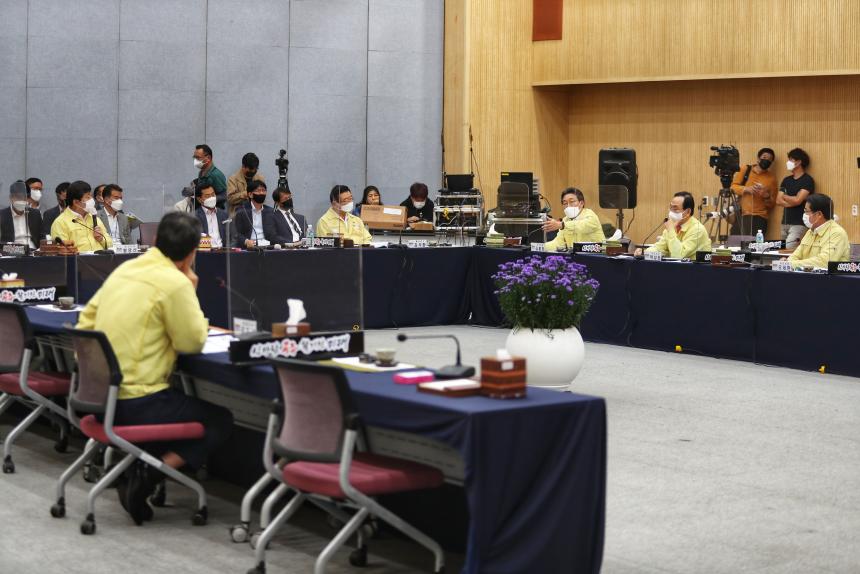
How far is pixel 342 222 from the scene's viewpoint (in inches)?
484

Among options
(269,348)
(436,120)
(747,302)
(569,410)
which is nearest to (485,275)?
(747,302)

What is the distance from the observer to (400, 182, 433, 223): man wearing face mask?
1341 cm

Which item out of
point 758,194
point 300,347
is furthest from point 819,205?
point 300,347

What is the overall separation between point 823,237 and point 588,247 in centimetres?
210

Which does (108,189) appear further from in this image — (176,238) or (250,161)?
(176,238)

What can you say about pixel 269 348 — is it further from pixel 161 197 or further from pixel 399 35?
pixel 399 35

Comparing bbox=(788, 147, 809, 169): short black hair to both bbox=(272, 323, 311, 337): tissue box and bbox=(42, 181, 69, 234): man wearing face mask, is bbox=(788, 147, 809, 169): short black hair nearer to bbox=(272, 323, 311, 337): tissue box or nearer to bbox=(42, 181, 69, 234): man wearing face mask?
bbox=(42, 181, 69, 234): man wearing face mask

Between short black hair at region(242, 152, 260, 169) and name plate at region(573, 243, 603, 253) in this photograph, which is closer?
name plate at region(573, 243, 603, 253)

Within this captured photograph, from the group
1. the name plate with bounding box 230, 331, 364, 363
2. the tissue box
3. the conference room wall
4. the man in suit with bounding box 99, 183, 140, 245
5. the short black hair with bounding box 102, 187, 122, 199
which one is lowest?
Result: the name plate with bounding box 230, 331, 364, 363

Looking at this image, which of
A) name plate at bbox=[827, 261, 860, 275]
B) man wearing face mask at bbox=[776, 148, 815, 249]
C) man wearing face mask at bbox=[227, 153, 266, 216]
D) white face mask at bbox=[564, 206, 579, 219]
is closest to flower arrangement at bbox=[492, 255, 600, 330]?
name plate at bbox=[827, 261, 860, 275]

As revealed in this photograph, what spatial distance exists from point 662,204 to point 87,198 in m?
8.15

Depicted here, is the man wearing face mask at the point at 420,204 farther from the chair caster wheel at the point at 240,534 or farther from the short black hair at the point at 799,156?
the chair caster wheel at the point at 240,534

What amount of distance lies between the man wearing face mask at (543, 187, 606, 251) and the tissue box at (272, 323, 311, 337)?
6641 mm

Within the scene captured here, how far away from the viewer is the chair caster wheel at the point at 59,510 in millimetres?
5406
